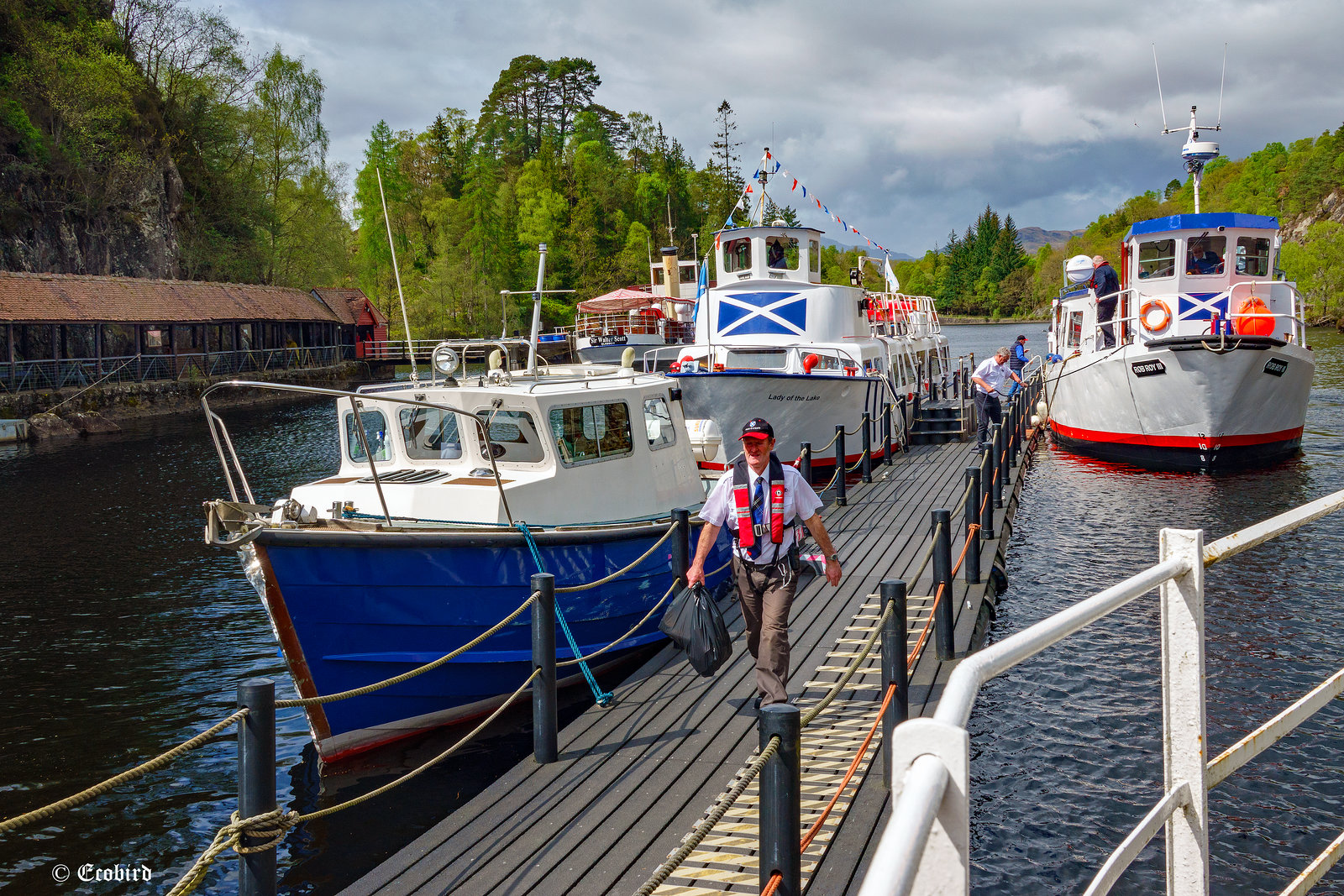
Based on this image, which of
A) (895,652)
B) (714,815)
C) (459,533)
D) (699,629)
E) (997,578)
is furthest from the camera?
(997,578)

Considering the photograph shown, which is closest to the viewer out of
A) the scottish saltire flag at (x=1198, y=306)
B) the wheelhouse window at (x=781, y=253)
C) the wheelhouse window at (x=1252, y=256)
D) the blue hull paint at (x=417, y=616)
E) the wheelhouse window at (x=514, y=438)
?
the blue hull paint at (x=417, y=616)

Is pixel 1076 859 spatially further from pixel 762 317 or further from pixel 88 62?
pixel 88 62

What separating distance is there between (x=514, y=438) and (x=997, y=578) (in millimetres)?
6108

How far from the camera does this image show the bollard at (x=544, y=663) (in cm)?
644

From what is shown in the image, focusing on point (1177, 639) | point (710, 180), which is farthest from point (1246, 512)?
point (710, 180)

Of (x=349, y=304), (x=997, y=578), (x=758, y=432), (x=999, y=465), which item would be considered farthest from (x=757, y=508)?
(x=349, y=304)

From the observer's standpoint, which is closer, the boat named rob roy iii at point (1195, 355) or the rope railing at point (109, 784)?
the rope railing at point (109, 784)

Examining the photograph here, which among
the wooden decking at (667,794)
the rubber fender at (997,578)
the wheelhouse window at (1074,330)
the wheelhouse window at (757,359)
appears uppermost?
the wheelhouse window at (1074,330)

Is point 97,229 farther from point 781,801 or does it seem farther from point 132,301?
point 781,801

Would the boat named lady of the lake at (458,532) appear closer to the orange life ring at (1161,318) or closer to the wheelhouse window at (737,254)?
the wheelhouse window at (737,254)

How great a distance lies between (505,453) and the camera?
9453 mm

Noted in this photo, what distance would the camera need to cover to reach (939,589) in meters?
8.28

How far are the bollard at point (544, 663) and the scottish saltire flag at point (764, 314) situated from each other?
51.4 ft

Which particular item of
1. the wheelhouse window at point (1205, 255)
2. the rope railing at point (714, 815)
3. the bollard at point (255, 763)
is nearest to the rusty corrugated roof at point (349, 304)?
the wheelhouse window at point (1205, 255)
